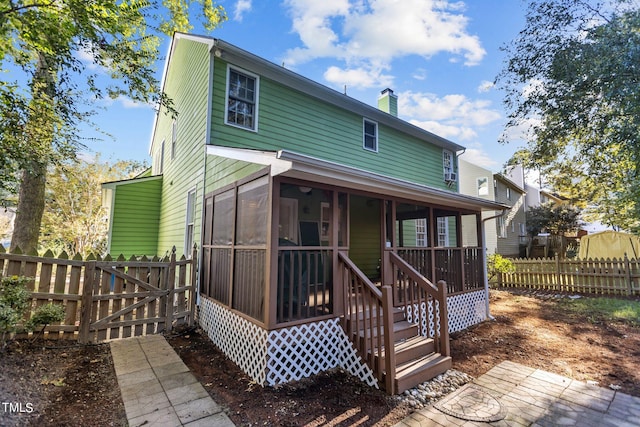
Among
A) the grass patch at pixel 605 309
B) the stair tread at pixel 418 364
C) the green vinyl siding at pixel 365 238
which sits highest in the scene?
the green vinyl siding at pixel 365 238

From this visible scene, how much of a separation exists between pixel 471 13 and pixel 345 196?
669 cm

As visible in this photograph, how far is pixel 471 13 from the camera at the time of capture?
7473mm

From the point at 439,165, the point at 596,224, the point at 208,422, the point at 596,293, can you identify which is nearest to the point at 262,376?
the point at 208,422

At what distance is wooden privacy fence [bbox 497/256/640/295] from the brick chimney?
797 centimetres

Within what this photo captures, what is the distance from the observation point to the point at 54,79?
6.15m

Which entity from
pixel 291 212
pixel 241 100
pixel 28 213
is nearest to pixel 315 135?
pixel 241 100

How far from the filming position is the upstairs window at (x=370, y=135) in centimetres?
968

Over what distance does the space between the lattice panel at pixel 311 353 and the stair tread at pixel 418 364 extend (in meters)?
0.37

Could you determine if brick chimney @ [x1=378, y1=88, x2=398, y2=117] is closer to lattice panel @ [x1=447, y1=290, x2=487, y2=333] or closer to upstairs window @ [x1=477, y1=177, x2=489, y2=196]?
lattice panel @ [x1=447, y1=290, x2=487, y2=333]

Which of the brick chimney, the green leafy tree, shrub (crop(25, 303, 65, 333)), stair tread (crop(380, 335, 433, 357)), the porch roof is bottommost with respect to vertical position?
stair tread (crop(380, 335, 433, 357))

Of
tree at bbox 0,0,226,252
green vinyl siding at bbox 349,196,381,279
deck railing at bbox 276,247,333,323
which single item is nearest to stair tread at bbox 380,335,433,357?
deck railing at bbox 276,247,333,323

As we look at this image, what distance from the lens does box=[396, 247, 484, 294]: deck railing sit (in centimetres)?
591

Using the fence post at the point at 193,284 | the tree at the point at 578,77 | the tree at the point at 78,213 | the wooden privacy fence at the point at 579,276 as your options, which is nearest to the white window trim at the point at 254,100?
the fence post at the point at 193,284

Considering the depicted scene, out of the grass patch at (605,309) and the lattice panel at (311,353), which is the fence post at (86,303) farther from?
the grass patch at (605,309)
